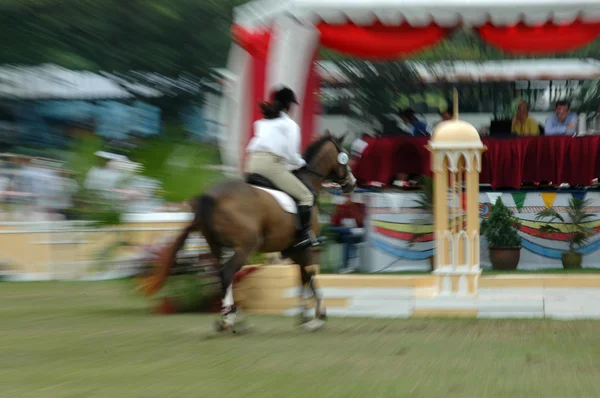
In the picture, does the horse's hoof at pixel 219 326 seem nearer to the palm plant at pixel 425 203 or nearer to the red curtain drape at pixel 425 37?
the red curtain drape at pixel 425 37

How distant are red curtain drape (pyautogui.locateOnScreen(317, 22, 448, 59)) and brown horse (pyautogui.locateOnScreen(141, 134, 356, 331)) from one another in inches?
72.1

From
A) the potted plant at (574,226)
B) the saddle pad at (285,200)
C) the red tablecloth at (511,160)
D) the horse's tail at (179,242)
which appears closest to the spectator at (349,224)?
the red tablecloth at (511,160)

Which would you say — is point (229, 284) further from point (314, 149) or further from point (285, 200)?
point (314, 149)

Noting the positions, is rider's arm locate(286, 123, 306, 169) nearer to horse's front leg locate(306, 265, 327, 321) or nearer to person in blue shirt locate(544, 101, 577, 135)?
horse's front leg locate(306, 265, 327, 321)

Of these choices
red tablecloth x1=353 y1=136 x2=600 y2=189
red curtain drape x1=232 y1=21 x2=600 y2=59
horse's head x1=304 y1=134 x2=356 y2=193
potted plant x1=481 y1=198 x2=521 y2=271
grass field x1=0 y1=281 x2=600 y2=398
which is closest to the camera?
grass field x1=0 y1=281 x2=600 y2=398

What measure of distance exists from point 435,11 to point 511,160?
710cm

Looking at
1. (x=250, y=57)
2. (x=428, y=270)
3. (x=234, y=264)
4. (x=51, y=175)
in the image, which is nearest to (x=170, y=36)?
(x=51, y=175)

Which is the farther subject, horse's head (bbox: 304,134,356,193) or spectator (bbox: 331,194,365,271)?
spectator (bbox: 331,194,365,271)

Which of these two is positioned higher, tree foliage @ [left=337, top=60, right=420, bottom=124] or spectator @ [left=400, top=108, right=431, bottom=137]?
tree foliage @ [left=337, top=60, right=420, bottom=124]

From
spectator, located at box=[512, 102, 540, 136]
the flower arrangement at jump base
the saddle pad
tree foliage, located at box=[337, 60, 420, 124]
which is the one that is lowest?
the flower arrangement at jump base

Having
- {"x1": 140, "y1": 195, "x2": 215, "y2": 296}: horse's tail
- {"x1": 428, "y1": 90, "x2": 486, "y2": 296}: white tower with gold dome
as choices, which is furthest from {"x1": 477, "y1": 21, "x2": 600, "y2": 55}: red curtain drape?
{"x1": 140, "y1": 195, "x2": 215, "y2": 296}: horse's tail

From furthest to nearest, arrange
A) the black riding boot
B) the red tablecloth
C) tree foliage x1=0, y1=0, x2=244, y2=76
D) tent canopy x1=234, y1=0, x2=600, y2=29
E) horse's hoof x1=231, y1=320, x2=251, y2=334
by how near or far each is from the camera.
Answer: tree foliage x1=0, y1=0, x2=244, y2=76 → the red tablecloth → tent canopy x1=234, y1=0, x2=600, y2=29 → the black riding boot → horse's hoof x1=231, y1=320, x2=251, y2=334

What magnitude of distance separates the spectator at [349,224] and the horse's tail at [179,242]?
734cm

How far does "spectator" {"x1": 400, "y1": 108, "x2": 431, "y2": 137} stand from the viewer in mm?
19172
